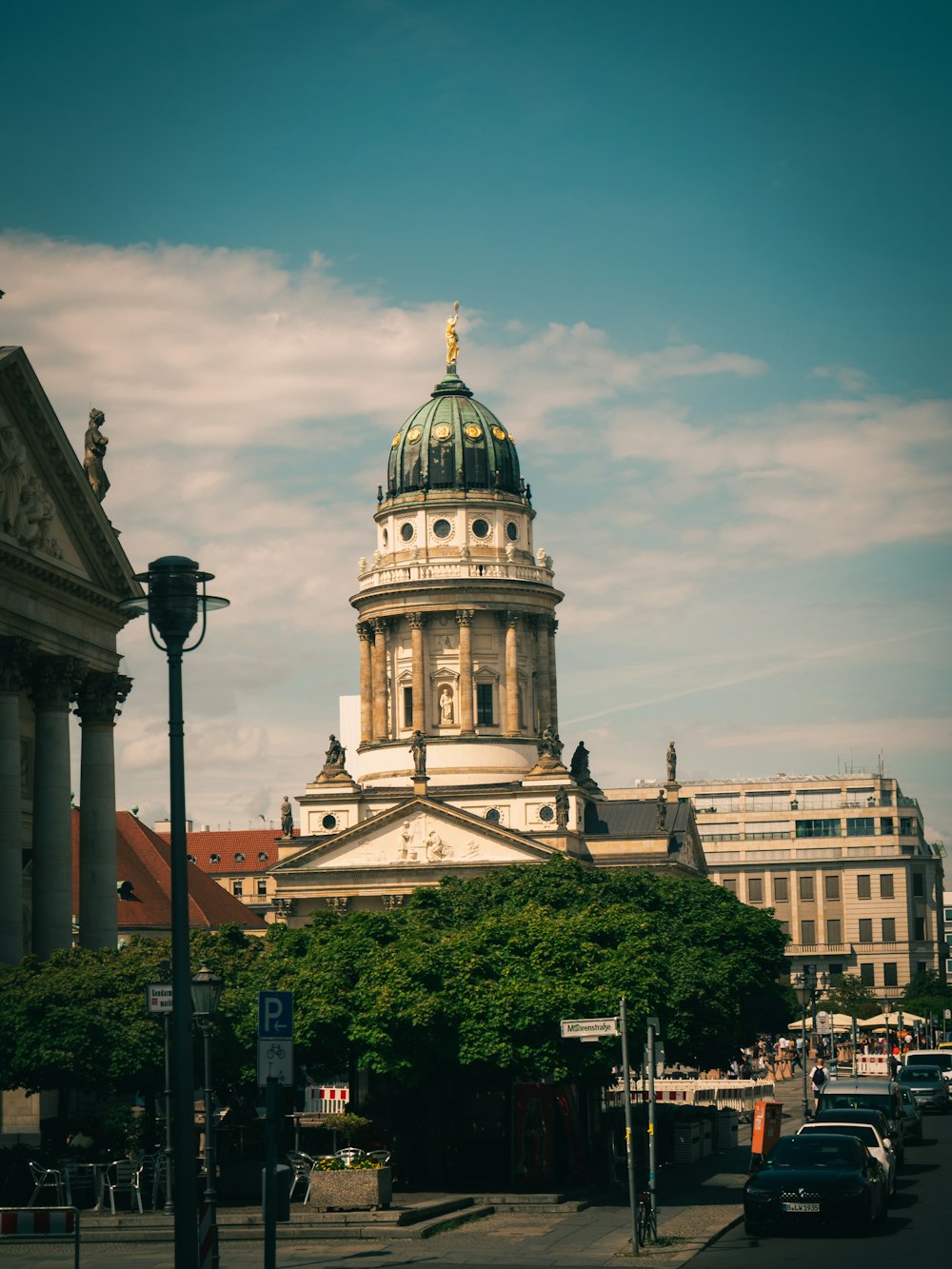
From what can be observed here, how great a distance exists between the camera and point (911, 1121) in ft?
184

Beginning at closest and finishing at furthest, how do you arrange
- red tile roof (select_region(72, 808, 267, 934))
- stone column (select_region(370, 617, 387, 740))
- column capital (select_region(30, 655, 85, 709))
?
column capital (select_region(30, 655, 85, 709)), red tile roof (select_region(72, 808, 267, 934)), stone column (select_region(370, 617, 387, 740))

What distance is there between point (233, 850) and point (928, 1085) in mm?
121505

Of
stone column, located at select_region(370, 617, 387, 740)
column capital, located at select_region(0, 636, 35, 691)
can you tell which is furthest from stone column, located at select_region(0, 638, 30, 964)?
stone column, located at select_region(370, 617, 387, 740)

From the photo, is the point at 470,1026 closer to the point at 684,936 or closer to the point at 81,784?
the point at 81,784

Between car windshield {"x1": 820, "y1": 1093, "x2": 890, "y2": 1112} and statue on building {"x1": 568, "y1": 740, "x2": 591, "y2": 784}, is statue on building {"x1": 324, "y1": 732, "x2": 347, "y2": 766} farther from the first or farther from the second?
car windshield {"x1": 820, "y1": 1093, "x2": 890, "y2": 1112}

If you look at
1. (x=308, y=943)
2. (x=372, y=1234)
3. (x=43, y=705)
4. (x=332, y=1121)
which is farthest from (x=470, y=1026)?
(x=43, y=705)

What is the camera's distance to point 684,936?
64500 millimetres

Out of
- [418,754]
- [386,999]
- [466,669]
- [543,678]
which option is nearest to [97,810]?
Result: [386,999]

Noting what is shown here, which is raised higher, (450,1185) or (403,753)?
(403,753)

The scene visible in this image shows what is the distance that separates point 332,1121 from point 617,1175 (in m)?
6.82

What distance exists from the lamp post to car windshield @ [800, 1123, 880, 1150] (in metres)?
16.3

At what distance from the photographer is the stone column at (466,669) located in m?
135

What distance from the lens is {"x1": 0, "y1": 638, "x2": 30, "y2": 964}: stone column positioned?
45906 millimetres

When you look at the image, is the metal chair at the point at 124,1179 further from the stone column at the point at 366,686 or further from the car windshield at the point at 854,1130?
the stone column at the point at 366,686
